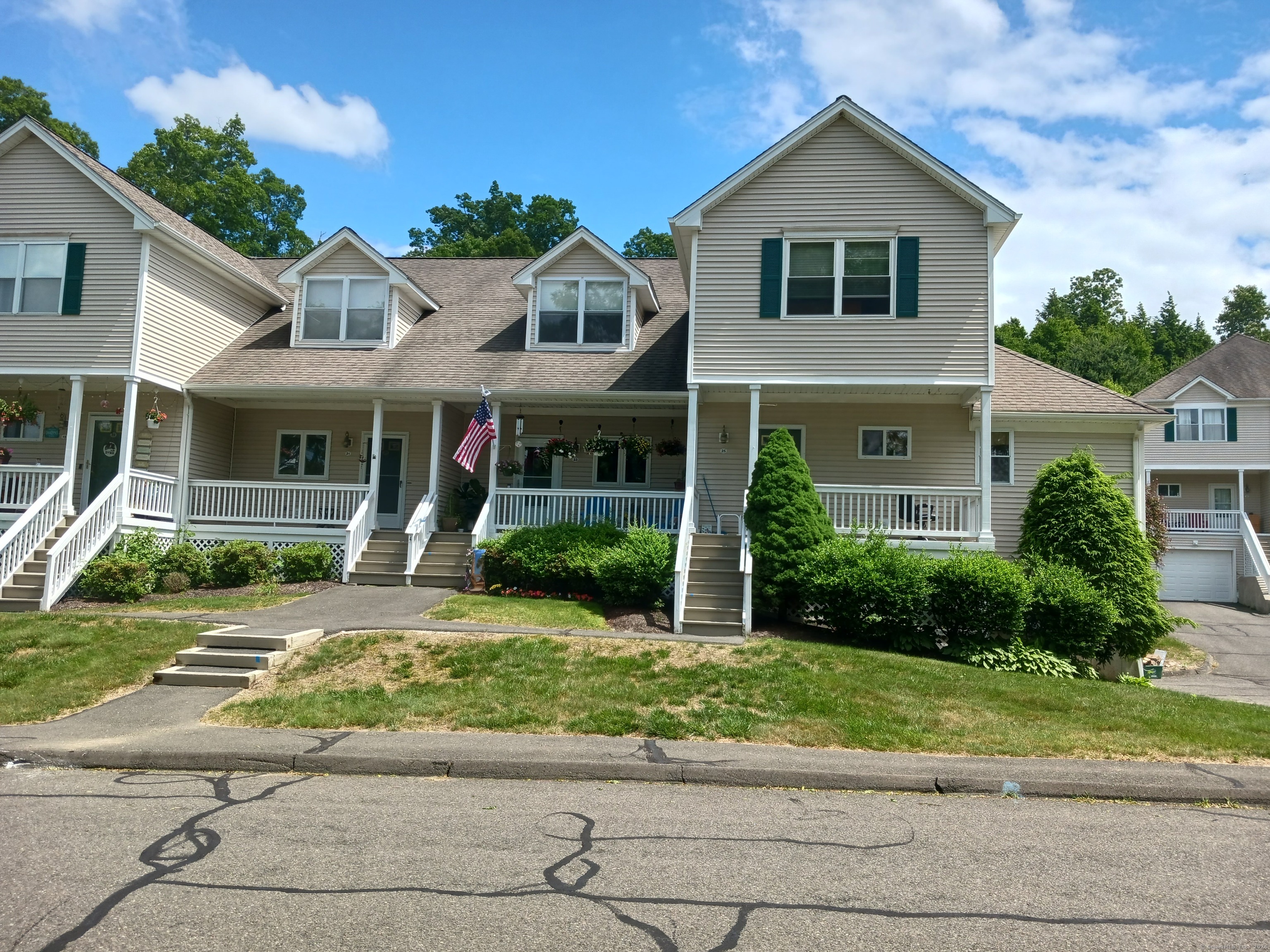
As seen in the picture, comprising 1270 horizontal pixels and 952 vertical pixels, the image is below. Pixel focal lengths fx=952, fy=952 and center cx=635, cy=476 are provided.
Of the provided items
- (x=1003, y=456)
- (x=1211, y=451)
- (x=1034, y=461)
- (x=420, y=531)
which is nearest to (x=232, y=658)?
(x=420, y=531)

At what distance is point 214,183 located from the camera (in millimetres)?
47844

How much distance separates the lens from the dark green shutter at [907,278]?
58.1 feet

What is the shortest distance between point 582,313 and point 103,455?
1091 centimetres

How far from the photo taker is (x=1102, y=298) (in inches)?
2633

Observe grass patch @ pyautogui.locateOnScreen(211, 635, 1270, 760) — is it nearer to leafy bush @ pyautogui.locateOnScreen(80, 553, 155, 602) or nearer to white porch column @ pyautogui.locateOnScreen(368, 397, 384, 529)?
leafy bush @ pyautogui.locateOnScreen(80, 553, 155, 602)

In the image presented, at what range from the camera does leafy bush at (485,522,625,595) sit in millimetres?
16875

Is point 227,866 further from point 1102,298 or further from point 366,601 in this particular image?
point 1102,298

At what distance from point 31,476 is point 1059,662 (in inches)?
743

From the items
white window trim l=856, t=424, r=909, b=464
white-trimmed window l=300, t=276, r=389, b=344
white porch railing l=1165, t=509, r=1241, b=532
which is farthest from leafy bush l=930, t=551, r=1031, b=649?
white porch railing l=1165, t=509, r=1241, b=532

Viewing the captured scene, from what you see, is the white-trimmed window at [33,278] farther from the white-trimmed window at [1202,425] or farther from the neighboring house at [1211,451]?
the white-trimmed window at [1202,425]

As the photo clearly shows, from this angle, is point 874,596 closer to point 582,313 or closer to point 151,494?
point 582,313

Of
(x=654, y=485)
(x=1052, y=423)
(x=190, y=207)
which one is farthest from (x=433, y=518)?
(x=190, y=207)

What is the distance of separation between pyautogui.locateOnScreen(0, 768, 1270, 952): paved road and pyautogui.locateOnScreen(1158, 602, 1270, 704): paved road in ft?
30.2

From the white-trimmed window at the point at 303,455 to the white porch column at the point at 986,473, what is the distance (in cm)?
1416
